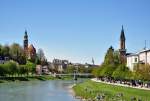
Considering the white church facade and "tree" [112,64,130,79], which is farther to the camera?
the white church facade

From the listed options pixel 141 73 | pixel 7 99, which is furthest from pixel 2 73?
pixel 7 99

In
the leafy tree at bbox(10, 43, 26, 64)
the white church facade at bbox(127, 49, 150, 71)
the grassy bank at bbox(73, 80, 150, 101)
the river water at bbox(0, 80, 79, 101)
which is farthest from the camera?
the leafy tree at bbox(10, 43, 26, 64)

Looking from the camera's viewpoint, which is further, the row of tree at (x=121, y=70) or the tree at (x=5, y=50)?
the tree at (x=5, y=50)

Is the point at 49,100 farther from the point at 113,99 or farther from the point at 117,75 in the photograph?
the point at 117,75

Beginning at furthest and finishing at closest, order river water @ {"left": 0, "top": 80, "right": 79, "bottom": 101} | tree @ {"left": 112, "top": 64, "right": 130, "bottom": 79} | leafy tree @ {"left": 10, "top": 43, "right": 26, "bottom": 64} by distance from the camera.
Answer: leafy tree @ {"left": 10, "top": 43, "right": 26, "bottom": 64}
tree @ {"left": 112, "top": 64, "right": 130, "bottom": 79}
river water @ {"left": 0, "top": 80, "right": 79, "bottom": 101}

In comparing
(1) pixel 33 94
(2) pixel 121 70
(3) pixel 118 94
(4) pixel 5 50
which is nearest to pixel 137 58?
(2) pixel 121 70

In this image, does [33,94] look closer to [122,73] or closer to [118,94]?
[118,94]

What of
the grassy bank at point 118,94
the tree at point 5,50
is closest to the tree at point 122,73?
the grassy bank at point 118,94

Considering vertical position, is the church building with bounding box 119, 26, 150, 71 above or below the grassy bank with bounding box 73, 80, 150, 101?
above

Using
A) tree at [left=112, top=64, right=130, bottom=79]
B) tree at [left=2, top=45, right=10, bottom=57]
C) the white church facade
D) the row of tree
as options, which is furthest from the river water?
tree at [left=2, top=45, right=10, bottom=57]

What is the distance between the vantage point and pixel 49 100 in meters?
59.7

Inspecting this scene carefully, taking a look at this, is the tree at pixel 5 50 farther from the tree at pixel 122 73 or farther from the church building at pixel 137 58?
the tree at pixel 122 73

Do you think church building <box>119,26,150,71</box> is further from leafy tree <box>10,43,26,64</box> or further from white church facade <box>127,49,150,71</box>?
leafy tree <box>10,43,26,64</box>

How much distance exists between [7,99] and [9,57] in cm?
13407
